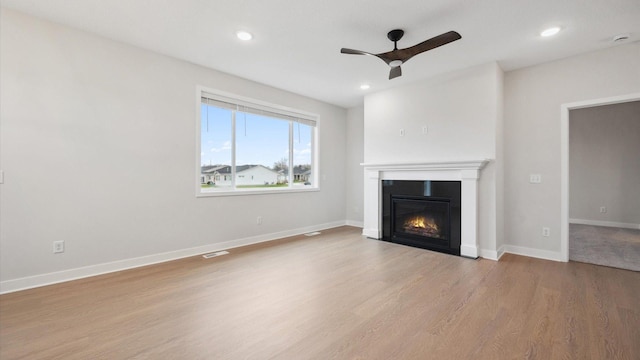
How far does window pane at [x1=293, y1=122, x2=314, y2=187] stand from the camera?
545 centimetres

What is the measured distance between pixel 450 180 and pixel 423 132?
2.91ft

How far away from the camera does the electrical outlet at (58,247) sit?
2.86 meters

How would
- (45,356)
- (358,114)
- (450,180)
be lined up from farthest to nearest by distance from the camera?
1. (358,114)
2. (450,180)
3. (45,356)

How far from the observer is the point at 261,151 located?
491cm

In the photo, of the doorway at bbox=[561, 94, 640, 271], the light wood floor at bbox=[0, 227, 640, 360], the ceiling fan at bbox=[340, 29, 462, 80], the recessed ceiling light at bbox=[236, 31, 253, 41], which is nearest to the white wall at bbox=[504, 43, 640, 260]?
the light wood floor at bbox=[0, 227, 640, 360]

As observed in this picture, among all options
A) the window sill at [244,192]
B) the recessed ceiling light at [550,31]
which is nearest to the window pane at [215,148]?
the window sill at [244,192]

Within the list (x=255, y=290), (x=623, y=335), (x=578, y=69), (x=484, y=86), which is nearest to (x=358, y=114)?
(x=484, y=86)

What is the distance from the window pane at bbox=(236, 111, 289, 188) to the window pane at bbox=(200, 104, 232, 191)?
18 cm

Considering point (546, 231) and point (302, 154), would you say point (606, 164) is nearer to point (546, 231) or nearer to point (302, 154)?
point (546, 231)

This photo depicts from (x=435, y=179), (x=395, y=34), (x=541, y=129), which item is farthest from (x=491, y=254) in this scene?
(x=395, y=34)

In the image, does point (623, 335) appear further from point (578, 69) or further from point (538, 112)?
point (578, 69)

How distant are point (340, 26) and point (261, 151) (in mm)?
2619

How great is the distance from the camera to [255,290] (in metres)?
2.71

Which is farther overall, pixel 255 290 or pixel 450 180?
pixel 450 180
